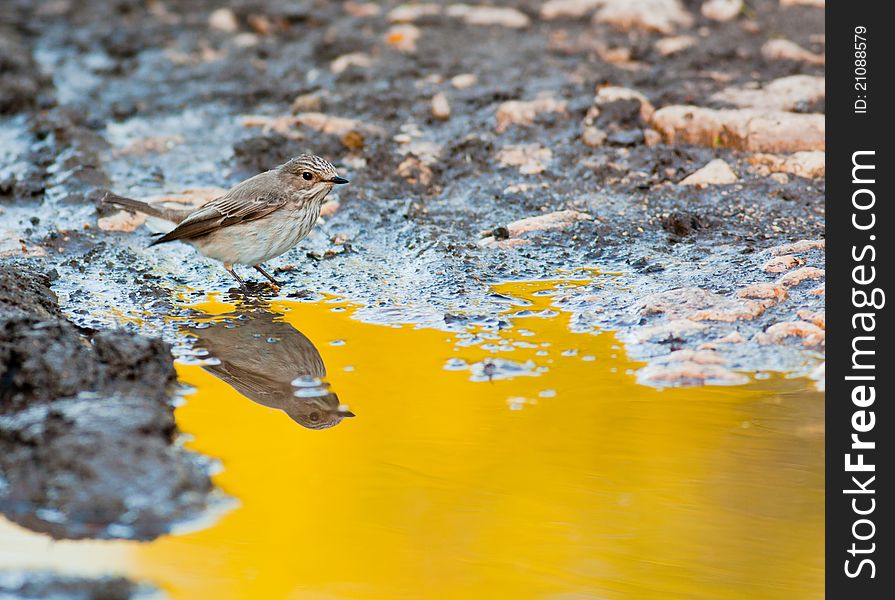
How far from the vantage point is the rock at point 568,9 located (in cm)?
1095

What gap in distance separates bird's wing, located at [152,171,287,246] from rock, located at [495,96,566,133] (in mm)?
2500

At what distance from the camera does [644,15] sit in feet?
34.6

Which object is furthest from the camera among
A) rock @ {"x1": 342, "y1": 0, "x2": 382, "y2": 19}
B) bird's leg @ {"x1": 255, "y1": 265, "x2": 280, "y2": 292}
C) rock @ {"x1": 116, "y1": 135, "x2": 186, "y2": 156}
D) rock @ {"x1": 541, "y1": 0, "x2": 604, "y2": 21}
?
rock @ {"x1": 342, "y1": 0, "x2": 382, "y2": 19}

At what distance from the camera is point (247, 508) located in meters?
4.09

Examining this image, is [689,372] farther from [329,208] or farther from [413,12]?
[413,12]

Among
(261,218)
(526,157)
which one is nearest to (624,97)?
(526,157)

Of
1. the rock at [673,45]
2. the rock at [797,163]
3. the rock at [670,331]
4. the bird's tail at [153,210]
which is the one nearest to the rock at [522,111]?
the rock at [673,45]

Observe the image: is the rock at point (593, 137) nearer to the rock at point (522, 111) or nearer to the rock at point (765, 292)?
the rock at point (522, 111)

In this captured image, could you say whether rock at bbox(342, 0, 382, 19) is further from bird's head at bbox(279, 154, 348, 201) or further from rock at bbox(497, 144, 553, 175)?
bird's head at bbox(279, 154, 348, 201)

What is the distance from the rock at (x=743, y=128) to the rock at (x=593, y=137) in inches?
15.7

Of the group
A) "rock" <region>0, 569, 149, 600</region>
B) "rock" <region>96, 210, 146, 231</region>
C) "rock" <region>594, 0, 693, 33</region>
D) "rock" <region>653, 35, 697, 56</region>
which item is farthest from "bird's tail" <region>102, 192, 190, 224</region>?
"rock" <region>594, 0, 693, 33</region>

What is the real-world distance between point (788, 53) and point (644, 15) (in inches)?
61.9

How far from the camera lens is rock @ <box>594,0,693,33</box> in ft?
34.4

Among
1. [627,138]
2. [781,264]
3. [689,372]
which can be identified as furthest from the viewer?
[627,138]
